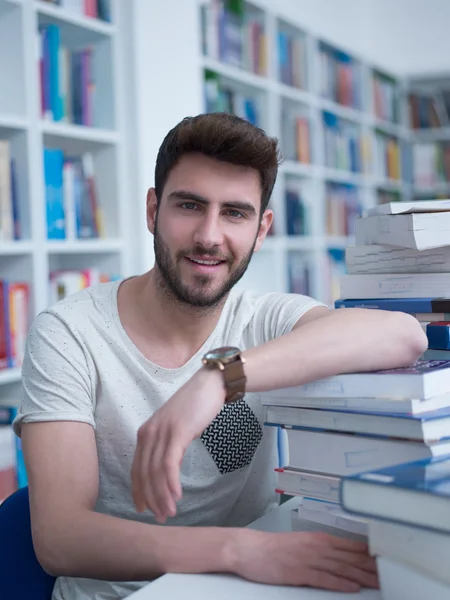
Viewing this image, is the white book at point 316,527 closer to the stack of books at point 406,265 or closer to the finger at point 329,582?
the finger at point 329,582

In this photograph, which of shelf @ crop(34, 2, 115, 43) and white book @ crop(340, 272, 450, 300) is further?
shelf @ crop(34, 2, 115, 43)

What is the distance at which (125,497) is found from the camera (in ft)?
4.33

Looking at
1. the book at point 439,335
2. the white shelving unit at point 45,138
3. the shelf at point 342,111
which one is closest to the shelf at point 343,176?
the shelf at point 342,111

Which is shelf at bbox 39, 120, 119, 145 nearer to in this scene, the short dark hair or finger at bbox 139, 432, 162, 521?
the short dark hair

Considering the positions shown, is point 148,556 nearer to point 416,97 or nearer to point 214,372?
point 214,372

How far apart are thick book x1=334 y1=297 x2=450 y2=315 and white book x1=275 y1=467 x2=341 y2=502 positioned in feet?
1.31

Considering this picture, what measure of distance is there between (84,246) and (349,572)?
6.92 feet

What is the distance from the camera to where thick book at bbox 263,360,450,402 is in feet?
2.98

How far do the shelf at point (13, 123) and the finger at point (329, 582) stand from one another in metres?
2.01

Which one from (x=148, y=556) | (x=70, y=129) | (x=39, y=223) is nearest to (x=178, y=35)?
(x=70, y=129)

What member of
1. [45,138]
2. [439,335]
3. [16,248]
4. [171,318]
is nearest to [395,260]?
[439,335]

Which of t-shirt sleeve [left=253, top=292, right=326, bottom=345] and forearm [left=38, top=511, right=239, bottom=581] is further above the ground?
t-shirt sleeve [left=253, top=292, right=326, bottom=345]

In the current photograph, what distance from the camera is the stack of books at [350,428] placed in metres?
0.90

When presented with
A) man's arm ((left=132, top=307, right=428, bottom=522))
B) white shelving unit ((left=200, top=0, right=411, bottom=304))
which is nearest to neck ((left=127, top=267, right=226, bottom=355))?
man's arm ((left=132, top=307, right=428, bottom=522))
